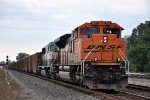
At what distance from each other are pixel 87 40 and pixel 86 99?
207 inches

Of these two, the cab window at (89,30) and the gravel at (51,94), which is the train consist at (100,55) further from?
Result: the gravel at (51,94)

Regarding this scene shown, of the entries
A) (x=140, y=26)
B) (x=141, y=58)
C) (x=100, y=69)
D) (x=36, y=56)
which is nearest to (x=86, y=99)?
(x=100, y=69)

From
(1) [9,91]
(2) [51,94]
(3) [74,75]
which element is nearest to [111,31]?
(3) [74,75]

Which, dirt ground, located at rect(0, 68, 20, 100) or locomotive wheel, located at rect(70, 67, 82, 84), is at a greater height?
locomotive wheel, located at rect(70, 67, 82, 84)

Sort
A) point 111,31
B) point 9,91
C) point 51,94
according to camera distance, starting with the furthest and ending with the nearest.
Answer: point 111,31
point 9,91
point 51,94

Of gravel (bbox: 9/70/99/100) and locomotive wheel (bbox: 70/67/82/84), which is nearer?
gravel (bbox: 9/70/99/100)

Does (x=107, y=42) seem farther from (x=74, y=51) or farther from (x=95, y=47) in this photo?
(x=74, y=51)

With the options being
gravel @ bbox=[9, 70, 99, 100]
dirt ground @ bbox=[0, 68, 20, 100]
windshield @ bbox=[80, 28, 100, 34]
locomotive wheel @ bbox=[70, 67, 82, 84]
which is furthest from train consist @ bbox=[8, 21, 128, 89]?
dirt ground @ bbox=[0, 68, 20, 100]

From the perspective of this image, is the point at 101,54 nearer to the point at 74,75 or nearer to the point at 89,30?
the point at 89,30

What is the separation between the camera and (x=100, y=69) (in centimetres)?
2084

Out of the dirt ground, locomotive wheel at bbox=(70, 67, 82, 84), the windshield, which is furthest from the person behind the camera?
locomotive wheel at bbox=(70, 67, 82, 84)

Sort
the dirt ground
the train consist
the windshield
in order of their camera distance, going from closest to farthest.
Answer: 1. the dirt ground
2. the train consist
3. the windshield

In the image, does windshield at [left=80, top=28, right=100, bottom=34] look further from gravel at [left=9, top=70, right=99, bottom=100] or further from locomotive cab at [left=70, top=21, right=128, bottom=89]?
gravel at [left=9, top=70, right=99, bottom=100]

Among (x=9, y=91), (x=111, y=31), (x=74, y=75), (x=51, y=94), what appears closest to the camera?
(x=51, y=94)
